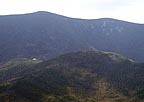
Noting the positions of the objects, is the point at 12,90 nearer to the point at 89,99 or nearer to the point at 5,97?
the point at 5,97

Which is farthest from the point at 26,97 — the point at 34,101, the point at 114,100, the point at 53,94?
the point at 114,100

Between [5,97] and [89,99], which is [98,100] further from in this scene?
[5,97]

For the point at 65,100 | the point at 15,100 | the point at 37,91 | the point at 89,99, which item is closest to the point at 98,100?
the point at 89,99

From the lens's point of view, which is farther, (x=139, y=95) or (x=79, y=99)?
(x=79, y=99)

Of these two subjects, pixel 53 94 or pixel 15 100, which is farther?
pixel 53 94

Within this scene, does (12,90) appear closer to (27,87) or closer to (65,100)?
(27,87)

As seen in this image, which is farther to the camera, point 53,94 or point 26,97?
point 53,94

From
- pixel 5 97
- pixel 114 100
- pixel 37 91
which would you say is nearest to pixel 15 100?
pixel 5 97
